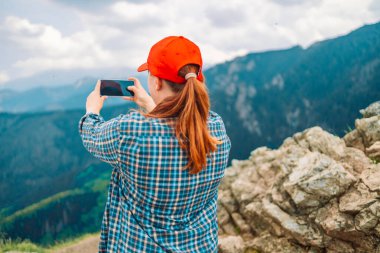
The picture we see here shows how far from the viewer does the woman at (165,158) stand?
8.81ft

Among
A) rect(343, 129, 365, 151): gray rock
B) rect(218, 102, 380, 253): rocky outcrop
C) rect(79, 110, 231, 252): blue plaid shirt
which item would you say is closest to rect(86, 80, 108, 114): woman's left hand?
rect(79, 110, 231, 252): blue plaid shirt

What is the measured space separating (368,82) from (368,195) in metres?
116

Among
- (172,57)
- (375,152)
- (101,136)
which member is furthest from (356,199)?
(101,136)

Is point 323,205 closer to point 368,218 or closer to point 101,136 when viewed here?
point 368,218

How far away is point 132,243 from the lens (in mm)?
2869

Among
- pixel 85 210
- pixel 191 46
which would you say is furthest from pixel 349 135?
pixel 85 210

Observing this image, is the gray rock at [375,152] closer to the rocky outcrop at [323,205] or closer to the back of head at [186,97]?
the rocky outcrop at [323,205]

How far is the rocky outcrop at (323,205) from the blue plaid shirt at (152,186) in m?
4.86

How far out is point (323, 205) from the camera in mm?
7738

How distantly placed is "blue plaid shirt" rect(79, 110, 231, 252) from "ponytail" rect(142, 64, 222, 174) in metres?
0.07

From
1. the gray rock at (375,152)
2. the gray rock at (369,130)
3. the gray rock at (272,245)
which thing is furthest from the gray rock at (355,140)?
the gray rock at (272,245)

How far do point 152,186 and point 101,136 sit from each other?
568 mm

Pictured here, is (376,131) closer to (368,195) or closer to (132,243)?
(368,195)

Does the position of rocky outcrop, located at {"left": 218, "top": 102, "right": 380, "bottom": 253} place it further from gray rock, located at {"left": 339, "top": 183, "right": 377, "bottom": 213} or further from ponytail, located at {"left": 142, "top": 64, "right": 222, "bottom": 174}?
ponytail, located at {"left": 142, "top": 64, "right": 222, "bottom": 174}
